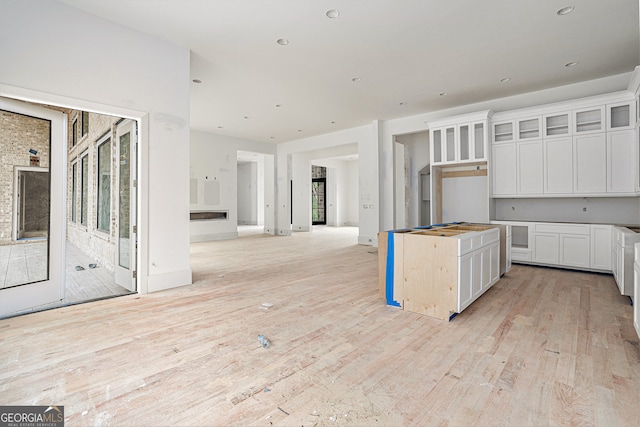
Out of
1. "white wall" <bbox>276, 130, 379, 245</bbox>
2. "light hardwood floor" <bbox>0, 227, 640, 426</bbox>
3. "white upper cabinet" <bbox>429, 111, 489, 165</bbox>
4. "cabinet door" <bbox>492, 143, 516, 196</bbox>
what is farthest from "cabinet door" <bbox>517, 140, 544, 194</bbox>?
"white wall" <bbox>276, 130, 379, 245</bbox>

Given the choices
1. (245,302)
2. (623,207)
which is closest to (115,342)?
(245,302)

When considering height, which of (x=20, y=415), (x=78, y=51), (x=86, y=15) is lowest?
(x=20, y=415)

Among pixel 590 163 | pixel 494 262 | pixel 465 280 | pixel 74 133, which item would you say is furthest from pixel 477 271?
pixel 74 133

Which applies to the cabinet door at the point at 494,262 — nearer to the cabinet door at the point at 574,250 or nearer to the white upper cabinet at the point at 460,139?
the cabinet door at the point at 574,250

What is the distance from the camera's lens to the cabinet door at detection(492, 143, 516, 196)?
5750 mm

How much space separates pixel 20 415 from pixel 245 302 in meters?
2.03

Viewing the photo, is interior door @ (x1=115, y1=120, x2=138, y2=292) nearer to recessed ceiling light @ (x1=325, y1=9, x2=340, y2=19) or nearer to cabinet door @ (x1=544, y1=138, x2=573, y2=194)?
recessed ceiling light @ (x1=325, y1=9, x2=340, y2=19)

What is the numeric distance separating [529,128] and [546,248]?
214 cm

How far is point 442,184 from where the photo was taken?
7.13m

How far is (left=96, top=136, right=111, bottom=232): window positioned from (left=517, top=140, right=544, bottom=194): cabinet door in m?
7.02

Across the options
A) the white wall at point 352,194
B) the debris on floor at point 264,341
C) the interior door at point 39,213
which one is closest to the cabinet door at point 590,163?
the debris on floor at point 264,341

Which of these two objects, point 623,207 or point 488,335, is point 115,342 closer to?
point 488,335

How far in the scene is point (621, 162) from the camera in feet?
15.7

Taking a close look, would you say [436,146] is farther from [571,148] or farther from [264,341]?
[264,341]
